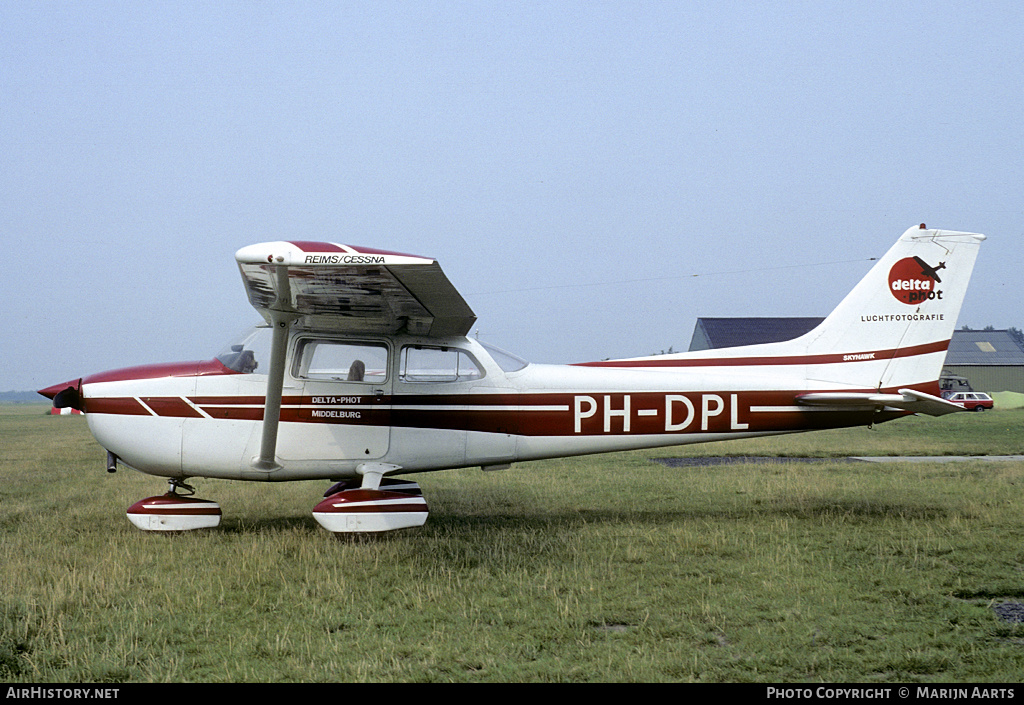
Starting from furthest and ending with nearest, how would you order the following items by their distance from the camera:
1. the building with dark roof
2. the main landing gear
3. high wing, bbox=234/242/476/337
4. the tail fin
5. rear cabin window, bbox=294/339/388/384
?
the building with dark roof, the tail fin, rear cabin window, bbox=294/339/388/384, the main landing gear, high wing, bbox=234/242/476/337

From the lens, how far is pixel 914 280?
8344mm

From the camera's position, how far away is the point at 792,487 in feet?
33.4

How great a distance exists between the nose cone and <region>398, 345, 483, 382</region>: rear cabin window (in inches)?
124

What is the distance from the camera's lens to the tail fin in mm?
8289

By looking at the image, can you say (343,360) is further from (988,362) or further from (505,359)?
(988,362)

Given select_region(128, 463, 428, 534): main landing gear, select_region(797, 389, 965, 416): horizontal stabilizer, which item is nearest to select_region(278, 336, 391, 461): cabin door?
select_region(128, 463, 428, 534): main landing gear

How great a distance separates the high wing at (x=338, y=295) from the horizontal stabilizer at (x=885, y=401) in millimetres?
3916

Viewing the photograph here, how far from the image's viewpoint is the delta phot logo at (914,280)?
8.30 metres

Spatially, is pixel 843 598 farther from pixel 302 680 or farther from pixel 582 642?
pixel 302 680

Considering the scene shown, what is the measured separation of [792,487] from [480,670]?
7388 millimetres

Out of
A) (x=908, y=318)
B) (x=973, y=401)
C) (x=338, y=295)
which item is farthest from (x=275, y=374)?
(x=973, y=401)

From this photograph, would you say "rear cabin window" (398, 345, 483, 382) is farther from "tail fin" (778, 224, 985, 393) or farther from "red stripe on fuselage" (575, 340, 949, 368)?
"tail fin" (778, 224, 985, 393)

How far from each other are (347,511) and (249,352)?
199 cm

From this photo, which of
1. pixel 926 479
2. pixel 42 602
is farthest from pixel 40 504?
pixel 926 479
